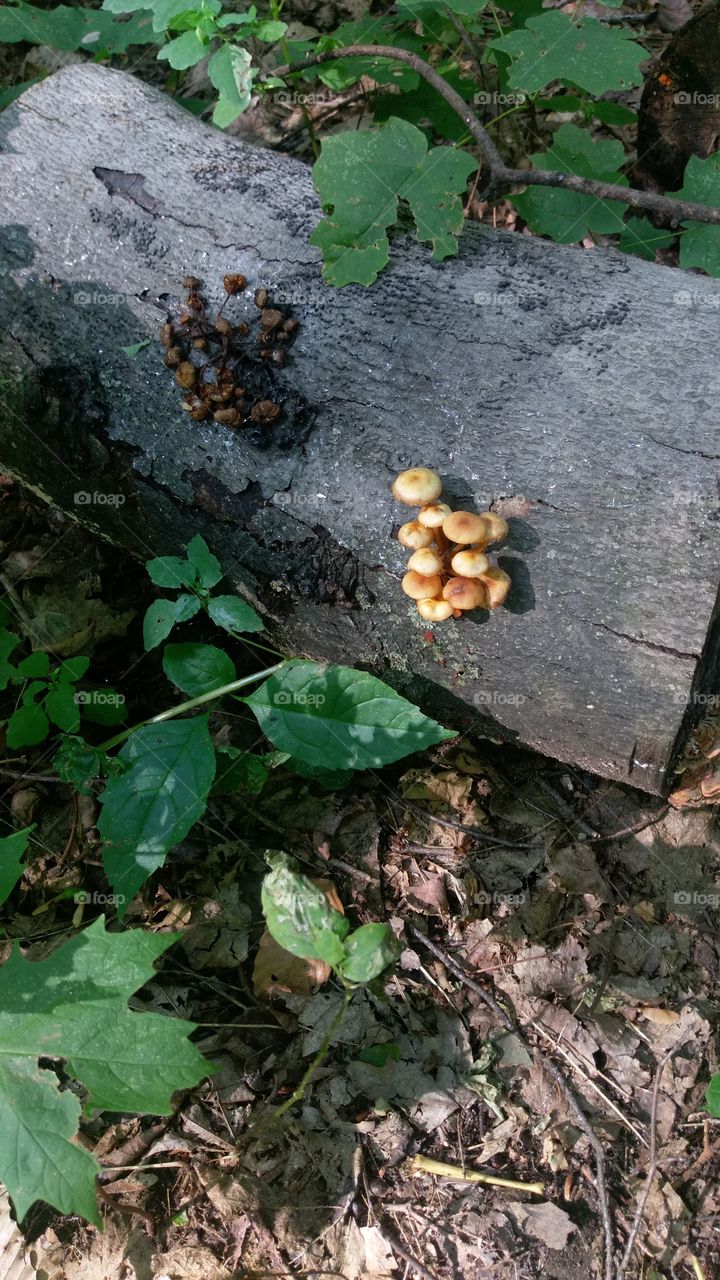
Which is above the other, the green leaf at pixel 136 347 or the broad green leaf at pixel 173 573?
the green leaf at pixel 136 347

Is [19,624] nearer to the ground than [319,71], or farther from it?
nearer to the ground

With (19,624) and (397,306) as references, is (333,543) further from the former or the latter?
(19,624)

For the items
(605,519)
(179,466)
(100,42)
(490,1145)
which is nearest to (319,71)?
(100,42)

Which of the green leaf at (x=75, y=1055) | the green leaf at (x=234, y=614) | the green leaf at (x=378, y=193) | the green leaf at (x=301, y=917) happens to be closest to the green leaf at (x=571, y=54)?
the green leaf at (x=378, y=193)

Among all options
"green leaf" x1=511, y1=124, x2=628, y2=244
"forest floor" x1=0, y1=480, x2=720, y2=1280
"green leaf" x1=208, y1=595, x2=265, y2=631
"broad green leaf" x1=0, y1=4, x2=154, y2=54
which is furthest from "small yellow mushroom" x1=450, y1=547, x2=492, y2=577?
"broad green leaf" x1=0, y1=4, x2=154, y2=54

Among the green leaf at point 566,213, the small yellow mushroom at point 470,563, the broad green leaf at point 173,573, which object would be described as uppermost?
the green leaf at point 566,213

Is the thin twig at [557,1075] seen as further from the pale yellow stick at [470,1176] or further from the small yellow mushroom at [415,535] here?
the small yellow mushroom at [415,535]

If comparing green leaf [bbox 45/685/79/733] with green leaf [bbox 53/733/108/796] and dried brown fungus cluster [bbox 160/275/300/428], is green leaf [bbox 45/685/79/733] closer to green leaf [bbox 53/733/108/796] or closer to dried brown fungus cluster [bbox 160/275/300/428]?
green leaf [bbox 53/733/108/796]
